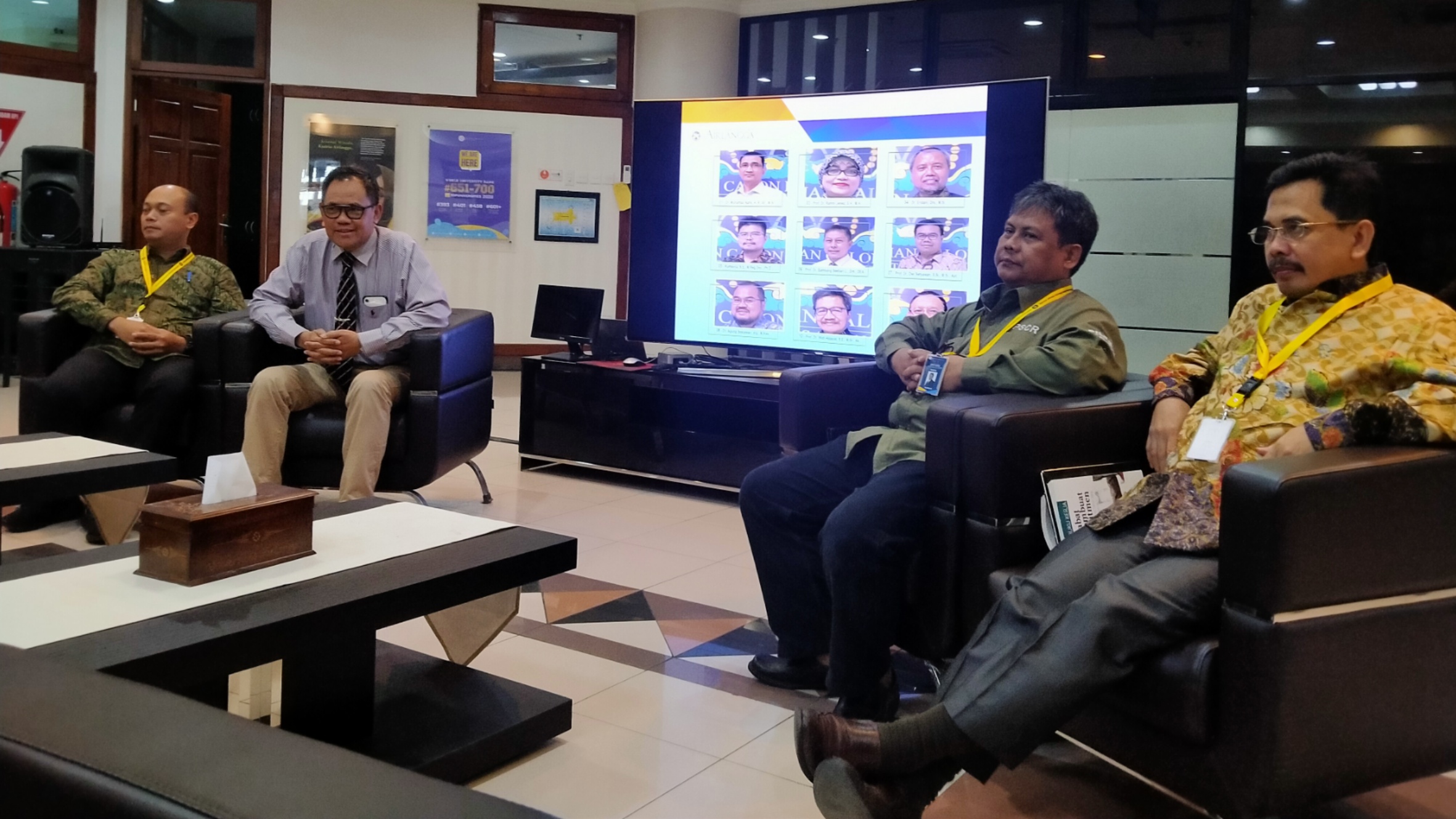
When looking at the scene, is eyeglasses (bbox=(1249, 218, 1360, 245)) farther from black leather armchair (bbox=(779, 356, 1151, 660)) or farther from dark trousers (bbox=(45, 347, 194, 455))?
dark trousers (bbox=(45, 347, 194, 455))

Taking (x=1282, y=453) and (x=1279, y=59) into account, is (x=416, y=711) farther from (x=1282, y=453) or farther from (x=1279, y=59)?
(x=1279, y=59)

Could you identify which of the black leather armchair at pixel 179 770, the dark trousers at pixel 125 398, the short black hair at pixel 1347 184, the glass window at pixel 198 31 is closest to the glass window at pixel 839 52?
the glass window at pixel 198 31

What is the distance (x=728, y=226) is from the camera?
4.51 metres

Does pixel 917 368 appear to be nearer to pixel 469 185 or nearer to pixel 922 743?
pixel 922 743

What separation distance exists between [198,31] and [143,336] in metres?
5.38

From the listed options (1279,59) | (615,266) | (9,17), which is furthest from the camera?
(615,266)

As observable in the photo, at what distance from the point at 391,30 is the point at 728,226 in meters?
4.35

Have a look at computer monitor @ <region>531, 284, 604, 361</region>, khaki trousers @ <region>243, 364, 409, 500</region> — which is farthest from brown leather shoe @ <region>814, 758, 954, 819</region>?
computer monitor @ <region>531, 284, 604, 361</region>

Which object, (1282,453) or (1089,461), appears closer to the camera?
(1282,453)

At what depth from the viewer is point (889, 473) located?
2350mm

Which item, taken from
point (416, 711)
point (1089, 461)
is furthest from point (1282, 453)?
point (416, 711)

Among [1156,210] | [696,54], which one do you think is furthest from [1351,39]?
[696,54]

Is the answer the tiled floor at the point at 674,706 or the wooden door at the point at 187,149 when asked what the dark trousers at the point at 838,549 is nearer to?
the tiled floor at the point at 674,706

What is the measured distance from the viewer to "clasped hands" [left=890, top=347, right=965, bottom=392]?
246cm
